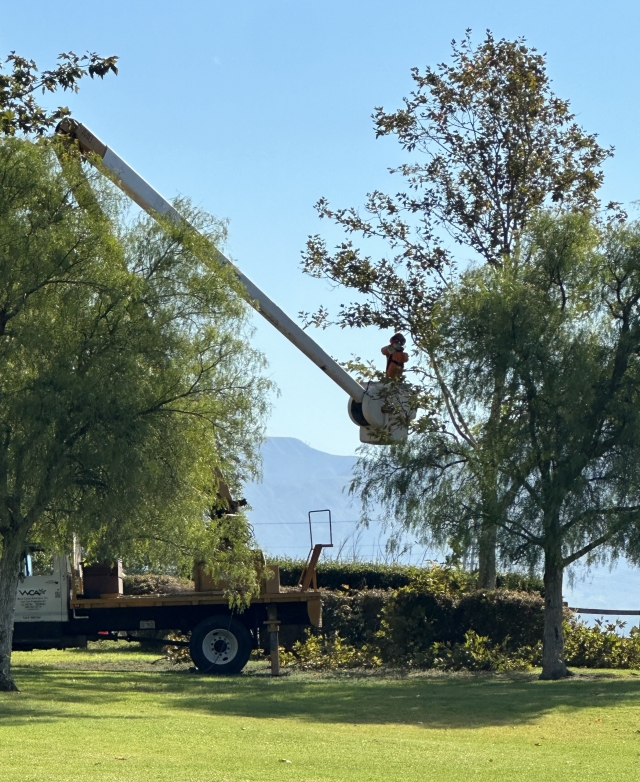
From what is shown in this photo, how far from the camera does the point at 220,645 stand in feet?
73.0

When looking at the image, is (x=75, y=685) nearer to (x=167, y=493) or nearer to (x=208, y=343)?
(x=167, y=493)

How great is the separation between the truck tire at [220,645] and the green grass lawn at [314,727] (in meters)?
0.61

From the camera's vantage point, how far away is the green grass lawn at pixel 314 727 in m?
11.0

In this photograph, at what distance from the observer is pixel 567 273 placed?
21078 mm

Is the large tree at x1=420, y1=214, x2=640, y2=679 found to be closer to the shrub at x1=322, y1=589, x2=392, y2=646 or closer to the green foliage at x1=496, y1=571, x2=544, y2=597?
the shrub at x1=322, y1=589, x2=392, y2=646

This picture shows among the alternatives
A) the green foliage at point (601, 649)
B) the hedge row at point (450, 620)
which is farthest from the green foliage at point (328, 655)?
the green foliage at point (601, 649)

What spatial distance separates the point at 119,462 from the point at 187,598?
21.4 ft

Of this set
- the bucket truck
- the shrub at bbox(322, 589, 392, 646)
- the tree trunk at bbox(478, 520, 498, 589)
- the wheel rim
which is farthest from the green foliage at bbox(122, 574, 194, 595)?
the tree trunk at bbox(478, 520, 498, 589)

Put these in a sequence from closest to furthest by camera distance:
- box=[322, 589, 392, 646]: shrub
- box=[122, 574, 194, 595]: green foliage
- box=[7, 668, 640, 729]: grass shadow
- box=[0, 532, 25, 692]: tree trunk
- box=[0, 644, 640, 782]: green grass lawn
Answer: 1. box=[0, 644, 640, 782]: green grass lawn
2. box=[7, 668, 640, 729]: grass shadow
3. box=[0, 532, 25, 692]: tree trunk
4. box=[322, 589, 392, 646]: shrub
5. box=[122, 574, 194, 595]: green foliage

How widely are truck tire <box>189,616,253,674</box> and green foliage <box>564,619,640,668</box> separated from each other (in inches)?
265

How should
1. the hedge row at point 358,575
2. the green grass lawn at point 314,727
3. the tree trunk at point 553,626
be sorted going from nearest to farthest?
the green grass lawn at point 314,727
the tree trunk at point 553,626
the hedge row at point 358,575

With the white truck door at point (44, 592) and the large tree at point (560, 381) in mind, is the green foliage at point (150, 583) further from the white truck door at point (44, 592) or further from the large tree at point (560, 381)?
the large tree at point (560, 381)

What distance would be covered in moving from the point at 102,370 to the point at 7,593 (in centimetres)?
395

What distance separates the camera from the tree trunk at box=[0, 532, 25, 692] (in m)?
17.4
